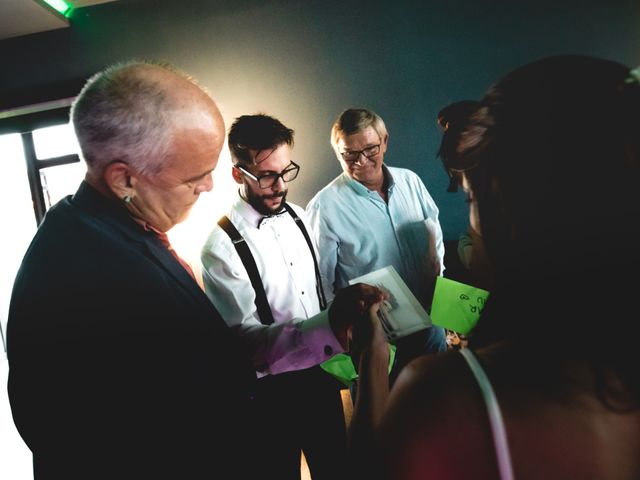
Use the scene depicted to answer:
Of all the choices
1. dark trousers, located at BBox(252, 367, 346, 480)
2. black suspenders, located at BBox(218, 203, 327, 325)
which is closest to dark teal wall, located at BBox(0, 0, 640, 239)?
black suspenders, located at BBox(218, 203, 327, 325)

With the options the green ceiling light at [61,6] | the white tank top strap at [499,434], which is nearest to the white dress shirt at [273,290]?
the white tank top strap at [499,434]

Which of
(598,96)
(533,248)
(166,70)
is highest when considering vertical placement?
(166,70)

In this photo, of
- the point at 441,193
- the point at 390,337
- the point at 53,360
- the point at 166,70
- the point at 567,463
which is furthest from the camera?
the point at 441,193

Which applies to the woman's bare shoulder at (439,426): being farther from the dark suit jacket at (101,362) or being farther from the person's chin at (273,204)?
the person's chin at (273,204)

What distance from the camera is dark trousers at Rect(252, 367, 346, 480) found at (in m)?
1.59

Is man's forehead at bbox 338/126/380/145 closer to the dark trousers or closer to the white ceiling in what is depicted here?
the dark trousers

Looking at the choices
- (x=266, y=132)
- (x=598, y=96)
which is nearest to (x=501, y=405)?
(x=598, y=96)

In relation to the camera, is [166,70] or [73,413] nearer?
[73,413]

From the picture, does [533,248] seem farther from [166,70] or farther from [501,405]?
[166,70]

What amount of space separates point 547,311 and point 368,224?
1714 millimetres

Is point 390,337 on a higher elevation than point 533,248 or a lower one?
lower

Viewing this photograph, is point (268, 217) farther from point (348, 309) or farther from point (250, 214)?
point (348, 309)

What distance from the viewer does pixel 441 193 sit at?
115 inches

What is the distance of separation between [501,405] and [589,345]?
0.17m
